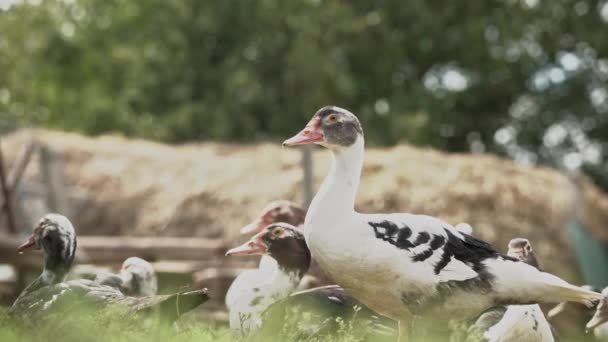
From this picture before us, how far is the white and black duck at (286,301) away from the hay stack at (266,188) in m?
6.49

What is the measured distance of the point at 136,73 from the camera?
22188 mm

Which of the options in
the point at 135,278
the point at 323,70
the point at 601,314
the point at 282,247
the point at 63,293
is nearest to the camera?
the point at 63,293

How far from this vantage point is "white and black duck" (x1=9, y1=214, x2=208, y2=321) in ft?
16.1

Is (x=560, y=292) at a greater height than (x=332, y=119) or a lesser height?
lesser

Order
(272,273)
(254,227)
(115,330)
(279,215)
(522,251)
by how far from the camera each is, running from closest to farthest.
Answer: (115,330), (522,251), (272,273), (254,227), (279,215)

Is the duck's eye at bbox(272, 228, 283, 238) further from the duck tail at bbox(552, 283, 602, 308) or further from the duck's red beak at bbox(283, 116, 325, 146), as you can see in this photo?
the duck tail at bbox(552, 283, 602, 308)

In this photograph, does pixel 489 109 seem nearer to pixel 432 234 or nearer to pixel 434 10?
pixel 434 10

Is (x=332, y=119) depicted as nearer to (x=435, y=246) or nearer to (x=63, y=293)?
(x=435, y=246)

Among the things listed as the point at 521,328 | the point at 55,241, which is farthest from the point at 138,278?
the point at 521,328

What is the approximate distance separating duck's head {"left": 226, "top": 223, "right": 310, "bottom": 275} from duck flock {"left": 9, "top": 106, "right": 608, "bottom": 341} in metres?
0.38

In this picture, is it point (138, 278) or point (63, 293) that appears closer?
point (63, 293)

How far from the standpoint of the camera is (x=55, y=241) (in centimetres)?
578

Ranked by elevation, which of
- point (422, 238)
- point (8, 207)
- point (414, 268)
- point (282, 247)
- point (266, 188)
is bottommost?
point (266, 188)

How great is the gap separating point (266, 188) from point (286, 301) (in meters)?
8.25
